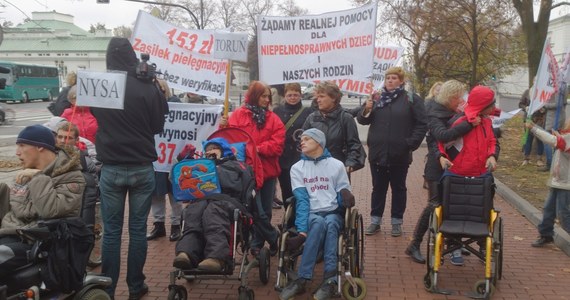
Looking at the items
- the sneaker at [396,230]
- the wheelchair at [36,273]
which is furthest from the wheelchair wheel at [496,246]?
the wheelchair at [36,273]

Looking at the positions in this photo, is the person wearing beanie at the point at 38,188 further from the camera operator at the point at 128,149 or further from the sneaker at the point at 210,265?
the sneaker at the point at 210,265

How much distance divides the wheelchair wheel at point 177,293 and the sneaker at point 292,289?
791mm

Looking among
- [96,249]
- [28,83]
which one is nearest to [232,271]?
[96,249]

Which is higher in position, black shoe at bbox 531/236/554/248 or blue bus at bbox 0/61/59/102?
blue bus at bbox 0/61/59/102

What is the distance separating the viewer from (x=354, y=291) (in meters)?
4.49

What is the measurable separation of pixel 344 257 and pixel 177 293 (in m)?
1.42

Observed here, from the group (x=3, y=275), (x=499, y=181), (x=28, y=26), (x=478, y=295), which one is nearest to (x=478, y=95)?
(x=478, y=295)

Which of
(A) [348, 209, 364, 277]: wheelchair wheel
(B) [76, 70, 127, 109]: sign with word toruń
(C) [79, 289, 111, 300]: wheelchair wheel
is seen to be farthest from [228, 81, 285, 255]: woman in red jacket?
(C) [79, 289, 111, 300]: wheelchair wheel

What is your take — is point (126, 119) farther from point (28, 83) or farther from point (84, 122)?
point (28, 83)

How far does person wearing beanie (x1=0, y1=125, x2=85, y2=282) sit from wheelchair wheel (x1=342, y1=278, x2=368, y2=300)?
2.20m

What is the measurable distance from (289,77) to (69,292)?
3.51 metres

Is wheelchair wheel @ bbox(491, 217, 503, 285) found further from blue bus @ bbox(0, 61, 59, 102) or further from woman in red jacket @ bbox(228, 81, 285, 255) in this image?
blue bus @ bbox(0, 61, 59, 102)

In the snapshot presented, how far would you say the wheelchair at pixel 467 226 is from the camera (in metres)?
4.70

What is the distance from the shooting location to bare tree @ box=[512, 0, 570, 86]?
14.3m
